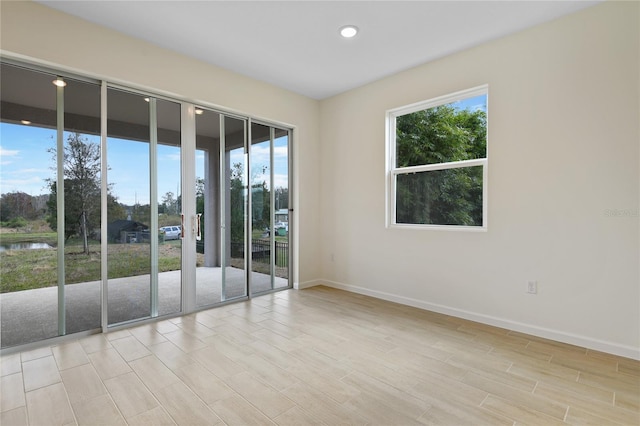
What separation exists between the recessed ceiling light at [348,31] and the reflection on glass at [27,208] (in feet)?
8.75

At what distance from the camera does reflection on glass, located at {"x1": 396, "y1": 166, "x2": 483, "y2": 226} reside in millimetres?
3461

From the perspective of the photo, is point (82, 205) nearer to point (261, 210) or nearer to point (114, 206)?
point (114, 206)

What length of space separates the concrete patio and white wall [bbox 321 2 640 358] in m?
2.66

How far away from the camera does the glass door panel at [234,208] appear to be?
3971mm

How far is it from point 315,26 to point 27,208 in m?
3.00

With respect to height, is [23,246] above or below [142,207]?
below

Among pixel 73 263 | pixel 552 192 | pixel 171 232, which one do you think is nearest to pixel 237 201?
pixel 171 232

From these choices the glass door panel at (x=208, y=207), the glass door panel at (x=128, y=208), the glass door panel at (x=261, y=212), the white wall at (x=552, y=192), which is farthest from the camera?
the glass door panel at (x=261, y=212)

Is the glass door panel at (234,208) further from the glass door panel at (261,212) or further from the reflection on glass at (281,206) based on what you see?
the reflection on glass at (281,206)

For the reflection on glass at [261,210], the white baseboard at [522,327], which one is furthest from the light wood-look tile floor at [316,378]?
the reflection on glass at [261,210]

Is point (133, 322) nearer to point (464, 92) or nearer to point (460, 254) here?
point (460, 254)

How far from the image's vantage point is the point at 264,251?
4449 mm

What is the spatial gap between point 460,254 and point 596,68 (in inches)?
79.8

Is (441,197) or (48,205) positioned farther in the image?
(441,197)
